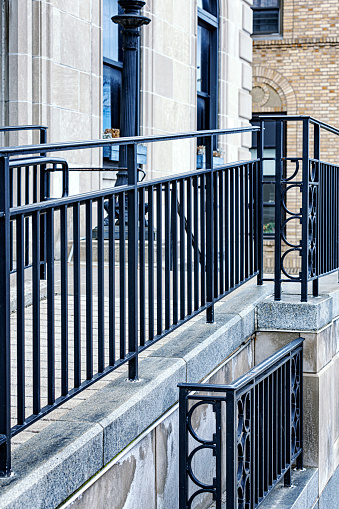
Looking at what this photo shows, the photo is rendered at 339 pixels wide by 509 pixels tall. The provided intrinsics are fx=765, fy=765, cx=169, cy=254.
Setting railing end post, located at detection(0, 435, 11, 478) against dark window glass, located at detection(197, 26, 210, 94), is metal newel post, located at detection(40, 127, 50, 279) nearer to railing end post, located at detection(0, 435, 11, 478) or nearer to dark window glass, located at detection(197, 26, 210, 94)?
railing end post, located at detection(0, 435, 11, 478)

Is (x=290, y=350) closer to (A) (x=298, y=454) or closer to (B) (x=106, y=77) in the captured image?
(A) (x=298, y=454)

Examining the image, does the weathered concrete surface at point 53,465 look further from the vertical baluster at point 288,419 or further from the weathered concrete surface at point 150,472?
the vertical baluster at point 288,419

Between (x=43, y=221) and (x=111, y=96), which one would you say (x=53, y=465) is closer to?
(x=43, y=221)

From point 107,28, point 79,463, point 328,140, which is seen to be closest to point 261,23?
point 328,140

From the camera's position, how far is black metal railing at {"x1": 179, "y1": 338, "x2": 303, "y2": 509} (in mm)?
3406

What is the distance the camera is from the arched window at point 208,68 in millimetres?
13469

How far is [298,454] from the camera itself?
489cm

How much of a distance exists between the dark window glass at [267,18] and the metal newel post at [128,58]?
12.4 metres

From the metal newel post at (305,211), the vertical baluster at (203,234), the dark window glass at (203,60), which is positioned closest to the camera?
the vertical baluster at (203,234)

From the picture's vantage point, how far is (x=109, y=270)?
10.9 ft

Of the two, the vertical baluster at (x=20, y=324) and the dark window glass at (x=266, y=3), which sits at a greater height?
the dark window glass at (x=266, y=3)

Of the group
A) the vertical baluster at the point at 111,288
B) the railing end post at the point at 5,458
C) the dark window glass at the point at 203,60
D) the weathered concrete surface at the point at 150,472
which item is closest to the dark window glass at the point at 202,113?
the dark window glass at the point at 203,60

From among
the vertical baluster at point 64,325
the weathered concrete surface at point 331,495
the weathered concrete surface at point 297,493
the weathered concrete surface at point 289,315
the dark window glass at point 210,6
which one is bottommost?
the weathered concrete surface at point 331,495

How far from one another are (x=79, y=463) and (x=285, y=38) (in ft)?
59.5
